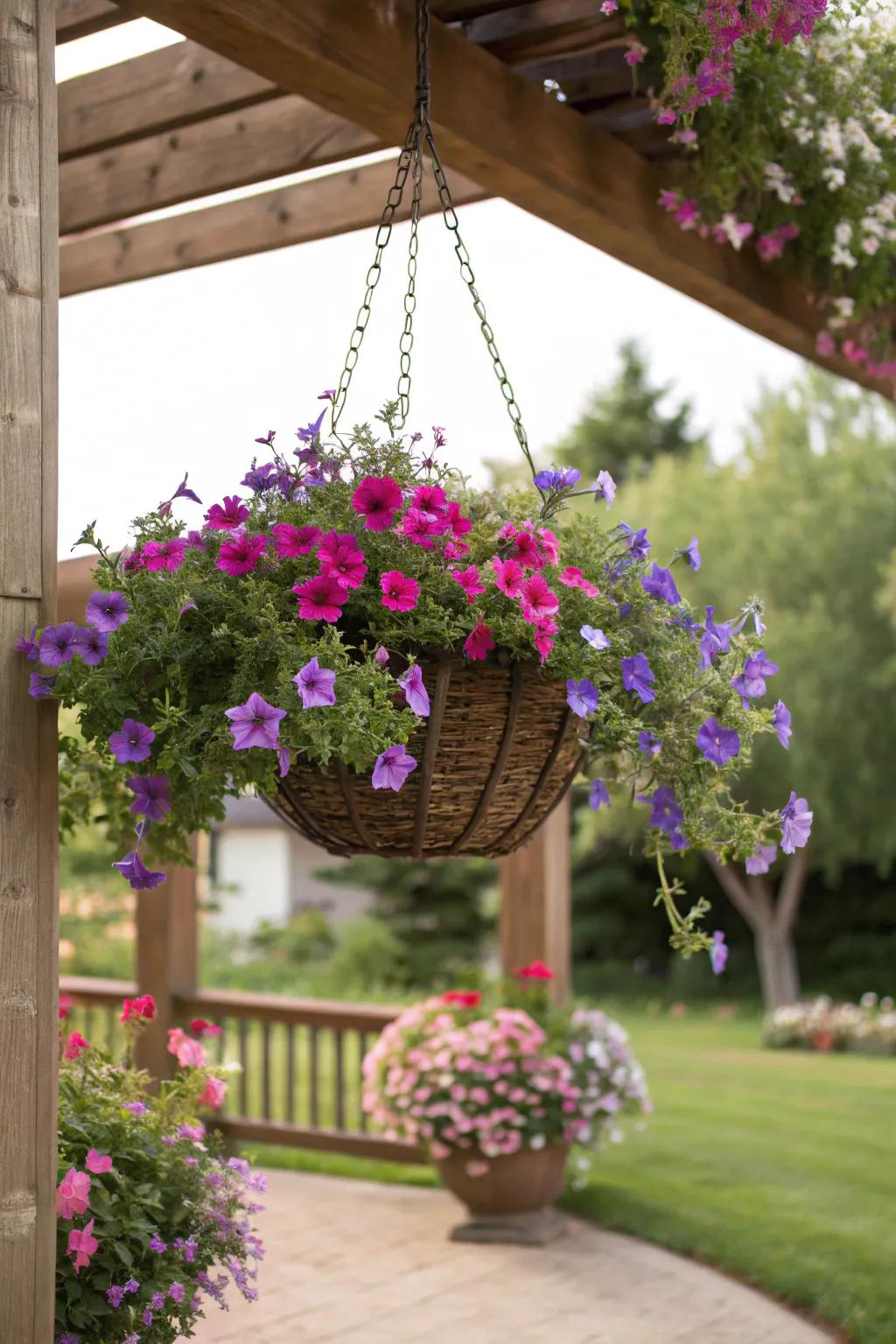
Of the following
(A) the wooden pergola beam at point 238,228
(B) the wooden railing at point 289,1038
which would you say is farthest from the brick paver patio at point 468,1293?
(A) the wooden pergola beam at point 238,228

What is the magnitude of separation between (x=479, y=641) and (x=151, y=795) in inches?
16.4

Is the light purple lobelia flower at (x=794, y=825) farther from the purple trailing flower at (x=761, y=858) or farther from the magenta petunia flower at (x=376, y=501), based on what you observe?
the magenta petunia flower at (x=376, y=501)

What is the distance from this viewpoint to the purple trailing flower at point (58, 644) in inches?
63.2

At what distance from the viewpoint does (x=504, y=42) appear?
2658 mm

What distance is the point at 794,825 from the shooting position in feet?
6.13

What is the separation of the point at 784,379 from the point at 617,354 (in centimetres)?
711

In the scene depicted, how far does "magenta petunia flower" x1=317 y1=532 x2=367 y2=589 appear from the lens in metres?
1.61

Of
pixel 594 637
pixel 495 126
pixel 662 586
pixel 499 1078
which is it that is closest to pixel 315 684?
pixel 594 637

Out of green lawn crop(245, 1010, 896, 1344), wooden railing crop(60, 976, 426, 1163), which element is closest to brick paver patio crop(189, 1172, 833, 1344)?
green lawn crop(245, 1010, 896, 1344)

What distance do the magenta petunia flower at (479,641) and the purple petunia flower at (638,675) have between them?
0.21 metres

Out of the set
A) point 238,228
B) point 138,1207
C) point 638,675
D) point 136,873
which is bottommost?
point 138,1207

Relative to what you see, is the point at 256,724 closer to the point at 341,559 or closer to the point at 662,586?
the point at 341,559

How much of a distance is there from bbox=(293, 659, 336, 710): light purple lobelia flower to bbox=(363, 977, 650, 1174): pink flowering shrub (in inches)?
135

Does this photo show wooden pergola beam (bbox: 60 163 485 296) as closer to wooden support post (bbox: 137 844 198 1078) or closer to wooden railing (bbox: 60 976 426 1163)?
wooden support post (bbox: 137 844 198 1078)
